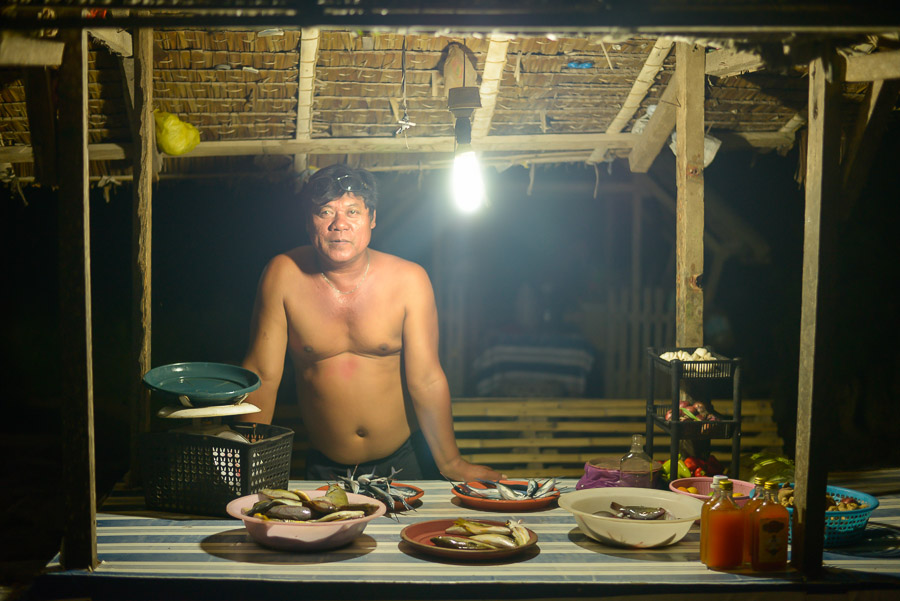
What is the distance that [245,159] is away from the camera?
6.27 meters

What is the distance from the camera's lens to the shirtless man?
5.59m

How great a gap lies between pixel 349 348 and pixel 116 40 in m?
2.42

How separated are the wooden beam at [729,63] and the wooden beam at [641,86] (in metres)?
0.28

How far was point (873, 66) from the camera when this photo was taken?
3.85 meters

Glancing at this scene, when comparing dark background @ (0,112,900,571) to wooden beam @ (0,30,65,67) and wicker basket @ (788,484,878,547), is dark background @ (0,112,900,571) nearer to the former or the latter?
wooden beam @ (0,30,65,67)

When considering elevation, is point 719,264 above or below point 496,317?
above

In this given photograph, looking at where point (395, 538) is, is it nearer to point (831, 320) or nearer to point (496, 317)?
point (831, 320)

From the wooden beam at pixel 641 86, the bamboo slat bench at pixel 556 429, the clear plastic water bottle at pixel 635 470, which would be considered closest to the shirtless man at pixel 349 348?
the bamboo slat bench at pixel 556 429

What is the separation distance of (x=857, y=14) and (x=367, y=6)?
5.63 ft

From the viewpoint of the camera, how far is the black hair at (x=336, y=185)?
5578 millimetres

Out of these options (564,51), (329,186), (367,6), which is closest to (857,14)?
(367,6)

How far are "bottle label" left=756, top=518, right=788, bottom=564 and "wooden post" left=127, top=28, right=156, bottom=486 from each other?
3.31m

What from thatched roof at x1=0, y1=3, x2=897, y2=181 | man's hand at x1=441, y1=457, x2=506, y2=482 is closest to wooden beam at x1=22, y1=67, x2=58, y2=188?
thatched roof at x1=0, y1=3, x2=897, y2=181

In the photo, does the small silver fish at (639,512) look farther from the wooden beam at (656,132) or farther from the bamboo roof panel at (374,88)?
the wooden beam at (656,132)
